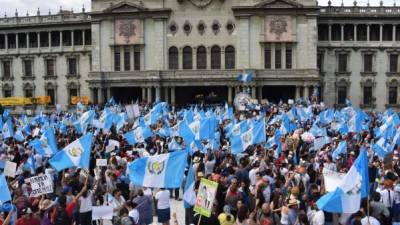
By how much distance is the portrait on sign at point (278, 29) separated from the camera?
6391 centimetres

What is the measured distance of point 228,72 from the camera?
63344 mm

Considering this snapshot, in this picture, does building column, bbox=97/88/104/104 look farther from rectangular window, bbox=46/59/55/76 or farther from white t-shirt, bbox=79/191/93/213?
white t-shirt, bbox=79/191/93/213

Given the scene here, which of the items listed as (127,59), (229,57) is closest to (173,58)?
(127,59)

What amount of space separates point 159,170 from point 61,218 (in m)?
2.48

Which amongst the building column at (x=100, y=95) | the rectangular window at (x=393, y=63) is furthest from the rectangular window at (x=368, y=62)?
the building column at (x=100, y=95)

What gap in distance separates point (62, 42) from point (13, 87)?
29.5ft

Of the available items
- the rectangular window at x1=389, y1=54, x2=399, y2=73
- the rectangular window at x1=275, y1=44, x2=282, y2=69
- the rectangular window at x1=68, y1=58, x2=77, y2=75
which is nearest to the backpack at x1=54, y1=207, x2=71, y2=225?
the rectangular window at x1=275, y1=44, x2=282, y2=69

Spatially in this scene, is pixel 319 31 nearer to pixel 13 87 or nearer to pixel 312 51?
pixel 312 51

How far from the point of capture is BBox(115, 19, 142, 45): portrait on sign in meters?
65.8

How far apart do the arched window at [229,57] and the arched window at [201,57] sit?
7.48 feet

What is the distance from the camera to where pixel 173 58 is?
6594cm

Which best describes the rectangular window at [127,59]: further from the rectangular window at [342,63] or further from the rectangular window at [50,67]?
the rectangular window at [342,63]

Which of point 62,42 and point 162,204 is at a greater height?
point 62,42

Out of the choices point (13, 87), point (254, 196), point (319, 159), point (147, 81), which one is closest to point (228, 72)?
point (147, 81)
